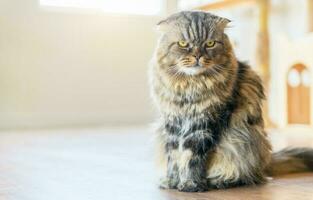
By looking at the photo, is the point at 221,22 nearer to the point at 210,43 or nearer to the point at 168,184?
the point at 210,43

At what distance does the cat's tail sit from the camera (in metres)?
1.82

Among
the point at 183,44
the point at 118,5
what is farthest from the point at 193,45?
the point at 118,5

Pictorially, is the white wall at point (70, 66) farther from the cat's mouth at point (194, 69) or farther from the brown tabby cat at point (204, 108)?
the cat's mouth at point (194, 69)

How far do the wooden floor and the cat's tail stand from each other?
0.06 metres

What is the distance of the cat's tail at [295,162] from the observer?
1815 mm

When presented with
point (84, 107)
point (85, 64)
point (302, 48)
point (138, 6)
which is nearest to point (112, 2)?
point (138, 6)

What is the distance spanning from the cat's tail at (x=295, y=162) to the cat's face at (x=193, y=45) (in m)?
0.50

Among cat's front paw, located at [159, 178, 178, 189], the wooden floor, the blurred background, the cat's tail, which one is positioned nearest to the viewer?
the wooden floor

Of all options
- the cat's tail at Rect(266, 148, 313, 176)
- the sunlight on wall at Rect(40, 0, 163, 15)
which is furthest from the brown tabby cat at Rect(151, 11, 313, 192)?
the sunlight on wall at Rect(40, 0, 163, 15)

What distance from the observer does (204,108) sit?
1.52m

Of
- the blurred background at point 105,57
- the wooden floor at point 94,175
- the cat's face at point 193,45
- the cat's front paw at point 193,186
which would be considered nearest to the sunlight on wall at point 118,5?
the blurred background at point 105,57

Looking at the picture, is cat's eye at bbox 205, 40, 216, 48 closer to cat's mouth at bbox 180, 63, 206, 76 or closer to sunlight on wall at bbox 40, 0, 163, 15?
cat's mouth at bbox 180, 63, 206, 76

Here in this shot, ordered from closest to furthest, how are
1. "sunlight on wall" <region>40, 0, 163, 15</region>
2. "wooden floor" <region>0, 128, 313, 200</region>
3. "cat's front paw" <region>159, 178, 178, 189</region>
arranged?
"wooden floor" <region>0, 128, 313, 200</region>, "cat's front paw" <region>159, 178, 178, 189</region>, "sunlight on wall" <region>40, 0, 163, 15</region>

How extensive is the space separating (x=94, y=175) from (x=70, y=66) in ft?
9.39
